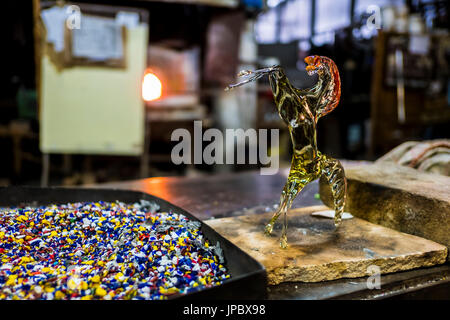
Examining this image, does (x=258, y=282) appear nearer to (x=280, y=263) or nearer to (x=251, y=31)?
(x=280, y=263)

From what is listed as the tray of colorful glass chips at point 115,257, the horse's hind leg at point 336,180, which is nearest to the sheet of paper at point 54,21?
the tray of colorful glass chips at point 115,257

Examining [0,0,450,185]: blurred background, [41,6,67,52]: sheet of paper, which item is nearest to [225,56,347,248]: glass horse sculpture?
[0,0,450,185]: blurred background

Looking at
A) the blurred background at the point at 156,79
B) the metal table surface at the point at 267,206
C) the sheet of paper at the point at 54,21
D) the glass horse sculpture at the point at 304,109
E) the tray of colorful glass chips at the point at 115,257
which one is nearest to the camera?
the tray of colorful glass chips at the point at 115,257

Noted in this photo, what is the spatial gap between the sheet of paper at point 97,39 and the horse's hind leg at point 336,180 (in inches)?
122

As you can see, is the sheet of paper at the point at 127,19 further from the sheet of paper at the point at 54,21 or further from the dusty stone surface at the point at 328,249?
the dusty stone surface at the point at 328,249

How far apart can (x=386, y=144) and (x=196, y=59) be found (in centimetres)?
310

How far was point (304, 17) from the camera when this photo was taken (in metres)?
11.9

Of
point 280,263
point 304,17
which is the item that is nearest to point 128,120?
point 280,263

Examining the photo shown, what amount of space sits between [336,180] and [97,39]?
10.6 feet

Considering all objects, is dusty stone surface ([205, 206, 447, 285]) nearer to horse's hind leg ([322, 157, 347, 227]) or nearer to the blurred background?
horse's hind leg ([322, 157, 347, 227])

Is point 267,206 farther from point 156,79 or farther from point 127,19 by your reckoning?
point 127,19

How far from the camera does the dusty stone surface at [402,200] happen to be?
3.87ft

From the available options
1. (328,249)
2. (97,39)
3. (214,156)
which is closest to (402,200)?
(328,249)

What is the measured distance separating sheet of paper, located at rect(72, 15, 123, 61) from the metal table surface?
74.4 inches
